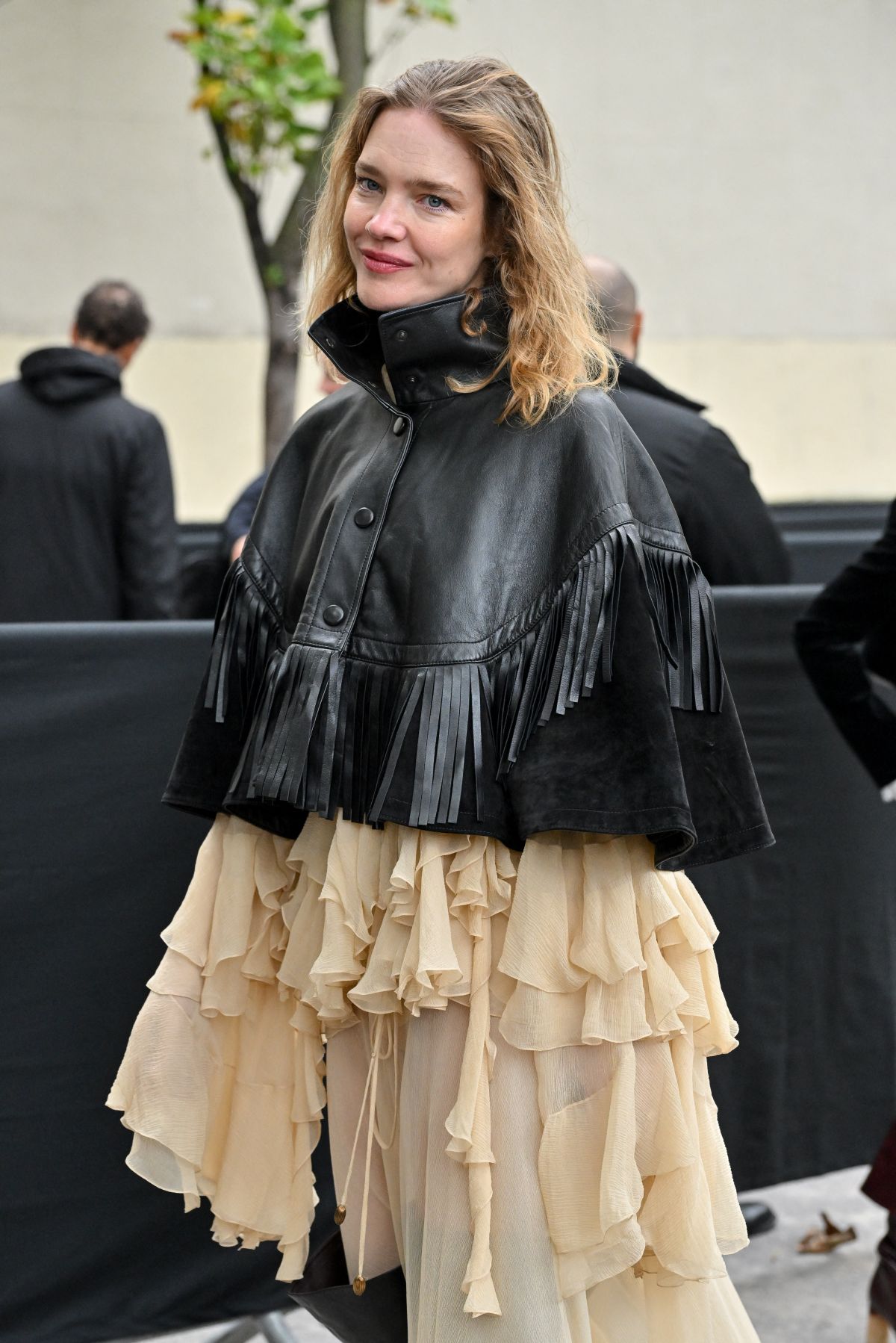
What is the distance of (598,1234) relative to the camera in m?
1.94

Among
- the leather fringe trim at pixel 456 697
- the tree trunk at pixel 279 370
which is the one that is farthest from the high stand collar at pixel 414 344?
the tree trunk at pixel 279 370

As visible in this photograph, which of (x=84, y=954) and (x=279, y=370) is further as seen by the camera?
(x=279, y=370)

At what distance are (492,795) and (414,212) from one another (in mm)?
737

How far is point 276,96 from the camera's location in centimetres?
706

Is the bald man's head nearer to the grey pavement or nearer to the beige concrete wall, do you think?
the grey pavement

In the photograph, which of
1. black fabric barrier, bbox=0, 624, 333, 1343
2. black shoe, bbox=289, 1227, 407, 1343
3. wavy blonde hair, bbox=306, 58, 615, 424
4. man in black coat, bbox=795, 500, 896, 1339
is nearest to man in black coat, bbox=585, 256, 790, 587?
man in black coat, bbox=795, 500, 896, 1339

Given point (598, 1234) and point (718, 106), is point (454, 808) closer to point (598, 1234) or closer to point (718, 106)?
point (598, 1234)

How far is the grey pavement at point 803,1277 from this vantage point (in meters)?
3.03

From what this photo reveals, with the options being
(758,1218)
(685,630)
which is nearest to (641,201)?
(758,1218)

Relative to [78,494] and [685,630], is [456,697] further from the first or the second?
[78,494]

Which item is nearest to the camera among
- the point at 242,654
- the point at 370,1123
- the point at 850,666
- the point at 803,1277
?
the point at 370,1123

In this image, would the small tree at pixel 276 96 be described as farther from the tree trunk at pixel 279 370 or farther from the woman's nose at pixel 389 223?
the woman's nose at pixel 389 223

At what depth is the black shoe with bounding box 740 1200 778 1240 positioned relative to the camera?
3.44m

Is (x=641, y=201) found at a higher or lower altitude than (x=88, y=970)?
higher
